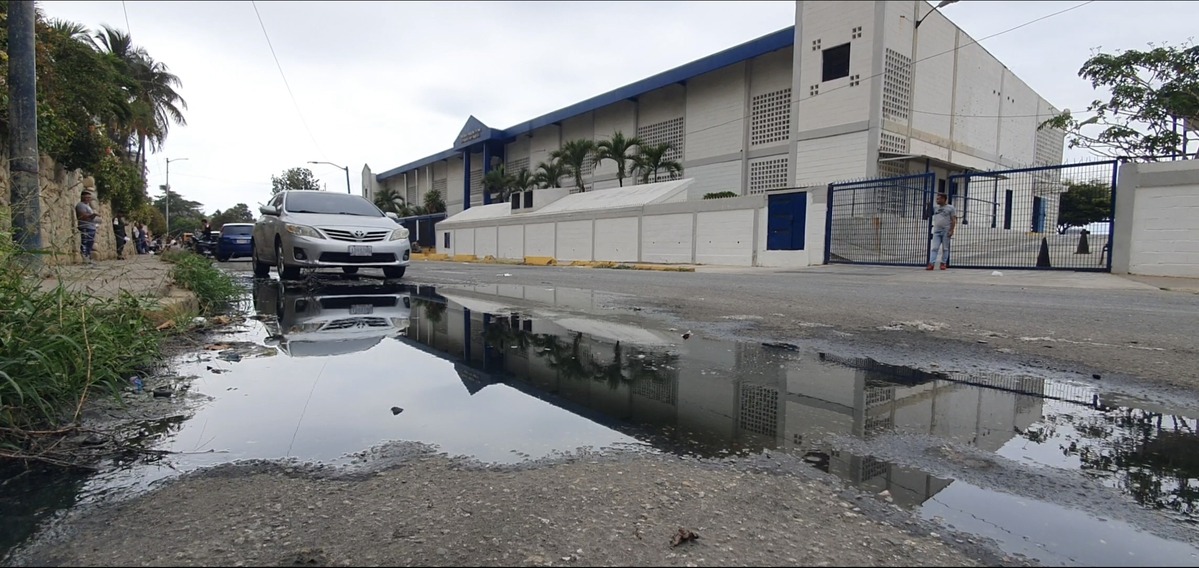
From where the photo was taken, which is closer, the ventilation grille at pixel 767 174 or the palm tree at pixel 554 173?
the ventilation grille at pixel 767 174

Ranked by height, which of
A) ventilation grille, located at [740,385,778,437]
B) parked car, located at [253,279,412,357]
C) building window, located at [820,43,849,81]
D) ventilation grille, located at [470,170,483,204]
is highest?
building window, located at [820,43,849,81]

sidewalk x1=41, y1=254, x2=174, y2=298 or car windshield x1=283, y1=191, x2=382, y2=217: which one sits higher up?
car windshield x1=283, y1=191, x2=382, y2=217

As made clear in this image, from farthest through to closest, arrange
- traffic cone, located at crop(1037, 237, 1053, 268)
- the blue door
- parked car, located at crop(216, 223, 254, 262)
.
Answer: parked car, located at crop(216, 223, 254, 262) < the blue door < traffic cone, located at crop(1037, 237, 1053, 268)

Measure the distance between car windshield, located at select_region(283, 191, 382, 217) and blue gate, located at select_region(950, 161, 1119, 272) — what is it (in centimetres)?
1490

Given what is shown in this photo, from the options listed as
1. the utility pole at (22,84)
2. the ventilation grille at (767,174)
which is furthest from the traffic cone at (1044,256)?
the utility pole at (22,84)

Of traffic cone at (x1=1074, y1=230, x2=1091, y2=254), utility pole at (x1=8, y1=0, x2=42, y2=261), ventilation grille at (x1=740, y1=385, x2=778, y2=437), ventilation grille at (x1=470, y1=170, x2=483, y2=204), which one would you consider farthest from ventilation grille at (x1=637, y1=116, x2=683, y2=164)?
ventilation grille at (x1=740, y1=385, x2=778, y2=437)

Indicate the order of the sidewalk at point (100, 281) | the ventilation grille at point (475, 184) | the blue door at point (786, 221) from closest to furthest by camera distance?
the sidewalk at point (100, 281) → the blue door at point (786, 221) → the ventilation grille at point (475, 184)

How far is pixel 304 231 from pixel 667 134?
98.3 feet

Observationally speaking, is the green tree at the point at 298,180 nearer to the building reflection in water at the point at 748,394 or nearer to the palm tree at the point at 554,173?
the palm tree at the point at 554,173

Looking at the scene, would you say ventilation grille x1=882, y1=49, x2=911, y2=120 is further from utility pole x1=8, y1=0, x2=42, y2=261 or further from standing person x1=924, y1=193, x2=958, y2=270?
utility pole x1=8, y1=0, x2=42, y2=261

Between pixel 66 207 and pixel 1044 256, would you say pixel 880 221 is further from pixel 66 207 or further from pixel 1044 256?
pixel 66 207

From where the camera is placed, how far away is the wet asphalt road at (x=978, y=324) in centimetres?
384

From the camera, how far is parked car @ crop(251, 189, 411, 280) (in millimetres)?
8727

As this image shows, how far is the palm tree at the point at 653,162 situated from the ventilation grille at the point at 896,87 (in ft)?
36.7
